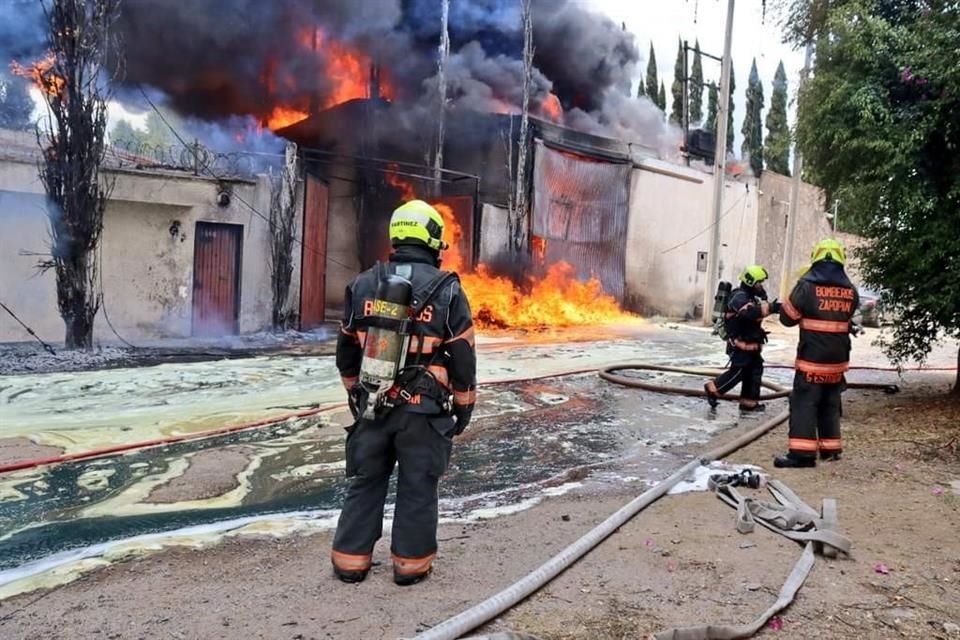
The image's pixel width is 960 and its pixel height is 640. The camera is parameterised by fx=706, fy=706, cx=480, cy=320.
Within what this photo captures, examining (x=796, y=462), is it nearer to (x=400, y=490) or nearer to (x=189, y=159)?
(x=400, y=490)

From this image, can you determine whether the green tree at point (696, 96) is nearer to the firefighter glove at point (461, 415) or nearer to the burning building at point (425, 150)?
the burning building at point (425, 150)

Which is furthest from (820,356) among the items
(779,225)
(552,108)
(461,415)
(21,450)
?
(779,225)

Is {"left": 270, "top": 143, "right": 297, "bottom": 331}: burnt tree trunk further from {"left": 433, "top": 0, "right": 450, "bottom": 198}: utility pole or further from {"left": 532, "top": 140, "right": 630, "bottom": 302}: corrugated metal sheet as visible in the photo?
{"left": 532, "top": 140, "right": 630, "bottom": 302}: corrugated metal sheet

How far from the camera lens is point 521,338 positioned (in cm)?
1495

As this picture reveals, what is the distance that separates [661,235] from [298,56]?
40.2ft

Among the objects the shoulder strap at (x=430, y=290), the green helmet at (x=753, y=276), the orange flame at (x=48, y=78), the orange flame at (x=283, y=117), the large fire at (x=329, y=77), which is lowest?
the shoulder strap at (x=430, y=290)

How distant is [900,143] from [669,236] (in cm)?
1753

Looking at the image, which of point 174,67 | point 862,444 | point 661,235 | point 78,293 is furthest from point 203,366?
point 661,235

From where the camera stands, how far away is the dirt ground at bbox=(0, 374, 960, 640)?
2664mm

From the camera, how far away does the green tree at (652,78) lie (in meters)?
43.2

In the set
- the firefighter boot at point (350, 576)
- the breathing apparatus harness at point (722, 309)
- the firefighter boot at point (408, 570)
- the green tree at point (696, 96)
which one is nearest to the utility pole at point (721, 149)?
the breathing apparatus harness at point (722, 309)

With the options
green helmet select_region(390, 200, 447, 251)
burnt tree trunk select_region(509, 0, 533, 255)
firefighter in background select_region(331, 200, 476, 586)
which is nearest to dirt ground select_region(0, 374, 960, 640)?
firefighter in background select_region(331, 200, 476, 586)

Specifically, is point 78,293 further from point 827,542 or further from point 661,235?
point 661,235

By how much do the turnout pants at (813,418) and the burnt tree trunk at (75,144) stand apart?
34.1ft
